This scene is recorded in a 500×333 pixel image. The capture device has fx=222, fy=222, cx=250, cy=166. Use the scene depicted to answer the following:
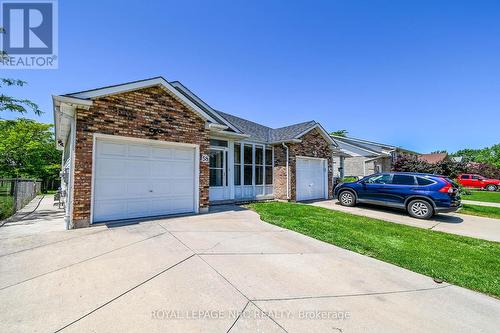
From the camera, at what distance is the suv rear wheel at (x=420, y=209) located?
8.52 m

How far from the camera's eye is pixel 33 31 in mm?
7707

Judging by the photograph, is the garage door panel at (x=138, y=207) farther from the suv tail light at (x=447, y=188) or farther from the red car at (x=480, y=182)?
the red car at (x=480, y=182)

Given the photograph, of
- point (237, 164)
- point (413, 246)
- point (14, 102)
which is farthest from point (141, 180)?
point (14, 102)

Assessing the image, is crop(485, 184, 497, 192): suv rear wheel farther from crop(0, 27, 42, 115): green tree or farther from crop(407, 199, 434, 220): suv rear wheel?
crop(0, 27, 42, 115): green tree

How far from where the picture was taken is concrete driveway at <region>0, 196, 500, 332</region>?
98.7 inches

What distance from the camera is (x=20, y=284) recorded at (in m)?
3.21

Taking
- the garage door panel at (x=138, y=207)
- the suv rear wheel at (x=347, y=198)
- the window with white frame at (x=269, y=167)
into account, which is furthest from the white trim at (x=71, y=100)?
the suv rear wheel at (x=347, y=198)

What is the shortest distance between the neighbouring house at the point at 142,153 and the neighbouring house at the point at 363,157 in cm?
1811

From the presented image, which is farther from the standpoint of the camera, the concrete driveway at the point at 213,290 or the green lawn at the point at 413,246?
the green lawn at the point at 413,246

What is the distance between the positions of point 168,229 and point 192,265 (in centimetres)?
240

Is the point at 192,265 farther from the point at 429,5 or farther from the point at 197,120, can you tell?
the point at 429,5

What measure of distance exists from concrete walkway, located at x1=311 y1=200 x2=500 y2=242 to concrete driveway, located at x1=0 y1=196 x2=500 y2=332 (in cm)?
480

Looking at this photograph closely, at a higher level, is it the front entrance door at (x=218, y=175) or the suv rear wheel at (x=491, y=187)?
the front entrance door at (x=218, y=175)

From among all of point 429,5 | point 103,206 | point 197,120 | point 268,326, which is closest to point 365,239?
point 268,326
